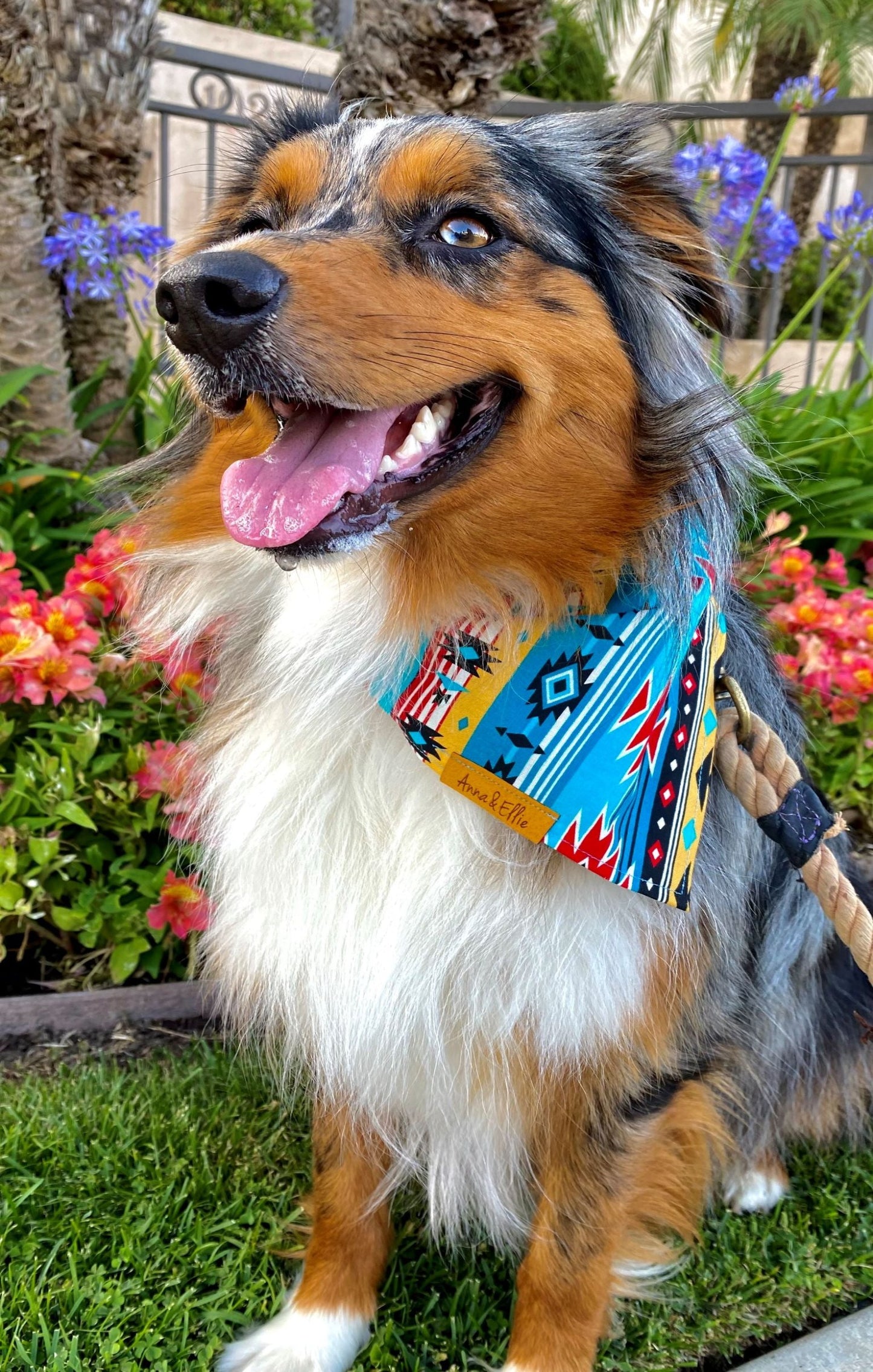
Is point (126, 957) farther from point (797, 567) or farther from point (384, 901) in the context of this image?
point (797, 567)

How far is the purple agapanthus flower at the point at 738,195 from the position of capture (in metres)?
3.89

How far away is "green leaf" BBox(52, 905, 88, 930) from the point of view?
2.82 metres

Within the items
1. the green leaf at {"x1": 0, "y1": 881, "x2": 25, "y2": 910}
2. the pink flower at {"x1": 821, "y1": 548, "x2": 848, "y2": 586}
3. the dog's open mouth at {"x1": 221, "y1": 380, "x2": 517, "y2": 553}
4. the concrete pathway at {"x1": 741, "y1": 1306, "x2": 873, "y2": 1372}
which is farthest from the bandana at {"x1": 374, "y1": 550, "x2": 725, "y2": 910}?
the pink flower at {"x1": 821, "y1": 548, "x2": 848, "y2": 586}

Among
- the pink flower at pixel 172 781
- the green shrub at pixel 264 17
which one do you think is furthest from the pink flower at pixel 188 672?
the green shrub at pixel 264 17

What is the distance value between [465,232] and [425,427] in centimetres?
35

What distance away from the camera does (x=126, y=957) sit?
9.34ft

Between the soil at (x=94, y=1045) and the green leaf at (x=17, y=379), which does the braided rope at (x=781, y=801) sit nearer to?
the soil at (x=94, y=1045)

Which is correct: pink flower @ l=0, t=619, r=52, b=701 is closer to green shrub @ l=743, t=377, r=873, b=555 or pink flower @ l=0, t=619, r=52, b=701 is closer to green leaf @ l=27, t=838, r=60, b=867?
green leaf @ l=27, t=838, r=60, b=867

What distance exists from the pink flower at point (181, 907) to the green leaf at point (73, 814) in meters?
0.25

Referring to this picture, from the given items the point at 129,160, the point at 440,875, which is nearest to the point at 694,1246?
the point at 440,875

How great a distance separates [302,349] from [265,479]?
22 centimetres

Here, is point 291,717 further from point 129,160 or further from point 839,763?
point 129,160

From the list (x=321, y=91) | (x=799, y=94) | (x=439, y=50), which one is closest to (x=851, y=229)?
(x=799, y=94)

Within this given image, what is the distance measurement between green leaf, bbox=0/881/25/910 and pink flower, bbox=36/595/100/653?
624 millimetres
